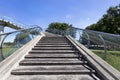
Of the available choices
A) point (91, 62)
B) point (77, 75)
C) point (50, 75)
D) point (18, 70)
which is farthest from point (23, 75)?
point (91, 62)

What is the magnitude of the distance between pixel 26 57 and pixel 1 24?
1635 inches

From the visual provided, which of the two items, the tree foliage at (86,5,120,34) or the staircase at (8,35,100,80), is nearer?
the staircase at (8,35,100,80)

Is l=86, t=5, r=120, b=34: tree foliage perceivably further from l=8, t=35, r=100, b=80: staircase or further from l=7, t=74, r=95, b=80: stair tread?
l=7, t=74, r=95, b=80: stair tread

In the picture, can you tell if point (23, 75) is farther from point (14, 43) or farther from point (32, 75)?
point (14, 43)

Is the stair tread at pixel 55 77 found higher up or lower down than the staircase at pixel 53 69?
lower down

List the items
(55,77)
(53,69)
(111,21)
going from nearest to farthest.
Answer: (55,77), (53,69), (111,21)

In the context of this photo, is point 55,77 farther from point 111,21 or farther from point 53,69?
point 111,21

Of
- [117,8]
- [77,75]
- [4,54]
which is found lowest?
[77,75]

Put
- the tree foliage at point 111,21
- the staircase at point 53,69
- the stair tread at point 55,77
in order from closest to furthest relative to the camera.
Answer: the stair tread at point 55,77 → the staircase at point 53,69 → the tree foliage at point 111,21

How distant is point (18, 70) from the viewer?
569cm

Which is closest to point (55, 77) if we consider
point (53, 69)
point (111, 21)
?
point (53, 69)

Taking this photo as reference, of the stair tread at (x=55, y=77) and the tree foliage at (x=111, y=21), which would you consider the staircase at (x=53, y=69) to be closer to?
the stair tread at (x=55, y=77)

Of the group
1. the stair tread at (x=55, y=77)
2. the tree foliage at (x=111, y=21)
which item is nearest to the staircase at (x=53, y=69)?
the stair tread at (x=55, y=77)

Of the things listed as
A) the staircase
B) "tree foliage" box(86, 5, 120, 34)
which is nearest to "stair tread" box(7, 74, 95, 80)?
the staircase
